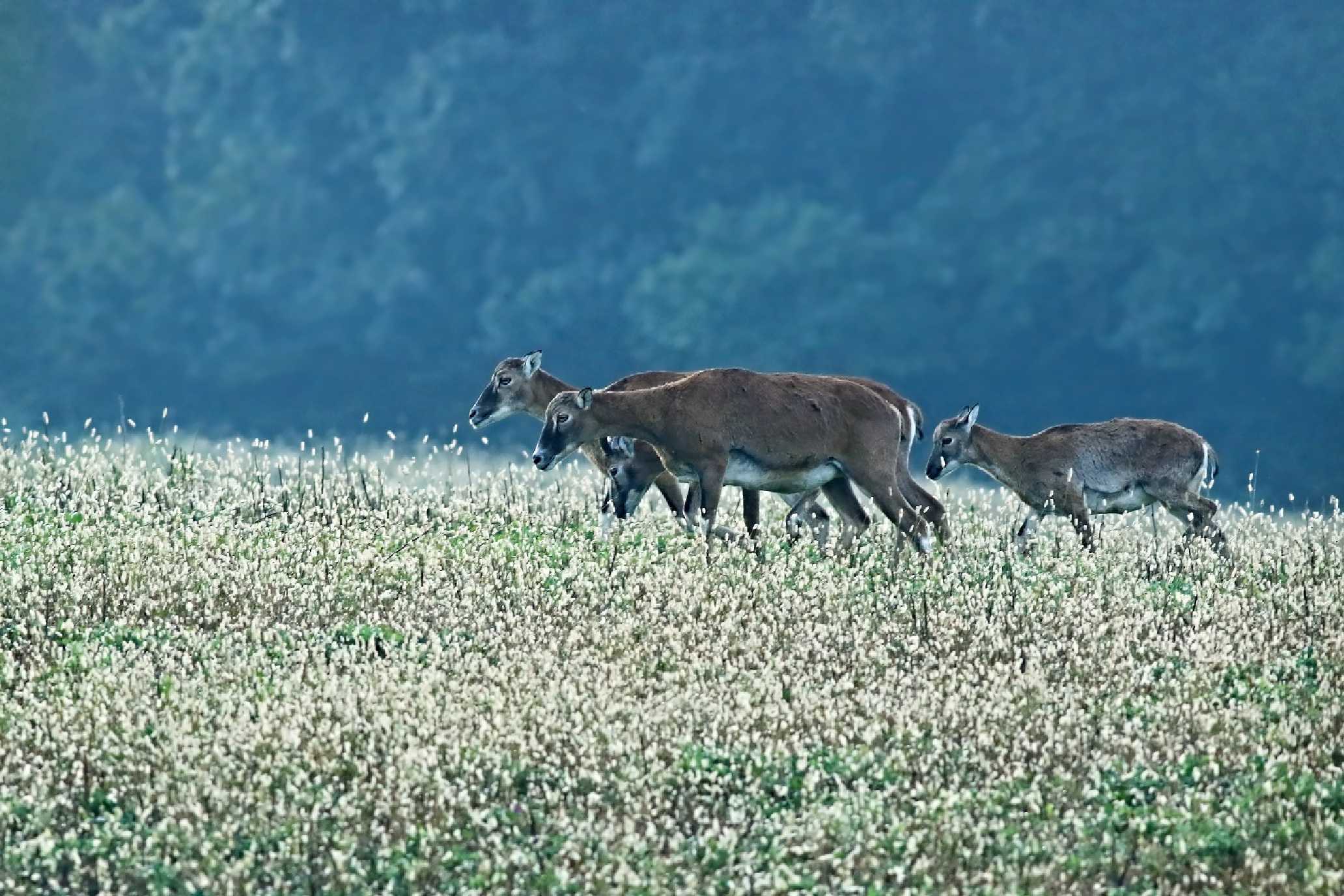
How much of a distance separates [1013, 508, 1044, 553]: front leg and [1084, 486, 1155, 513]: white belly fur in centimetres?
61

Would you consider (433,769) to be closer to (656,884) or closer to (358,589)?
(656,884)

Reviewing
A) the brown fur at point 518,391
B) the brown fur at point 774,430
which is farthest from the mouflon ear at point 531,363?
the brown fur at point 774,430

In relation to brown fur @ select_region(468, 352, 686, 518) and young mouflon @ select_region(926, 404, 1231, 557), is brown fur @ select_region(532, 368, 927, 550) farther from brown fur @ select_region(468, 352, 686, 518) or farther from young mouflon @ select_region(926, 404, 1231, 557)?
brown fur @ select_region(468, 352, 686, 518)

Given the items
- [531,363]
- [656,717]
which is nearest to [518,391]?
[531,363]

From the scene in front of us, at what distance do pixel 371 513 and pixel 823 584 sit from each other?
548 cm

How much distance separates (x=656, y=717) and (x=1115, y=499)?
424 inches

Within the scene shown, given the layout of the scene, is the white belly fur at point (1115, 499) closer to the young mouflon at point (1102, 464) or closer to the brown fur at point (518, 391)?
the young mouflon at point (1102, 464)

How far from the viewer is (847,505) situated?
18375 mm

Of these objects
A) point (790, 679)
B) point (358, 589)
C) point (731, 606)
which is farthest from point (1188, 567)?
point (358, 589)

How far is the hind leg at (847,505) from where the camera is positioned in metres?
18.3

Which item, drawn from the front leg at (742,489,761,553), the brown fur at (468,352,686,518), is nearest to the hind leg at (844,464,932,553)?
the front leg at (742,489,761,553)

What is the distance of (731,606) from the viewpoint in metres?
13.1

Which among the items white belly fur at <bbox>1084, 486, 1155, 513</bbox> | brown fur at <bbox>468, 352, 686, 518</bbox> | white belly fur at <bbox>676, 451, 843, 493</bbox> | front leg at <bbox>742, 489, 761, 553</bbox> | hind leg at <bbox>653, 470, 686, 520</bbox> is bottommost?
white belly fur at <bbox>1084, 486, 1155, 513</bbox>

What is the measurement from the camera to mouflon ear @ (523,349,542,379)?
875 inches
